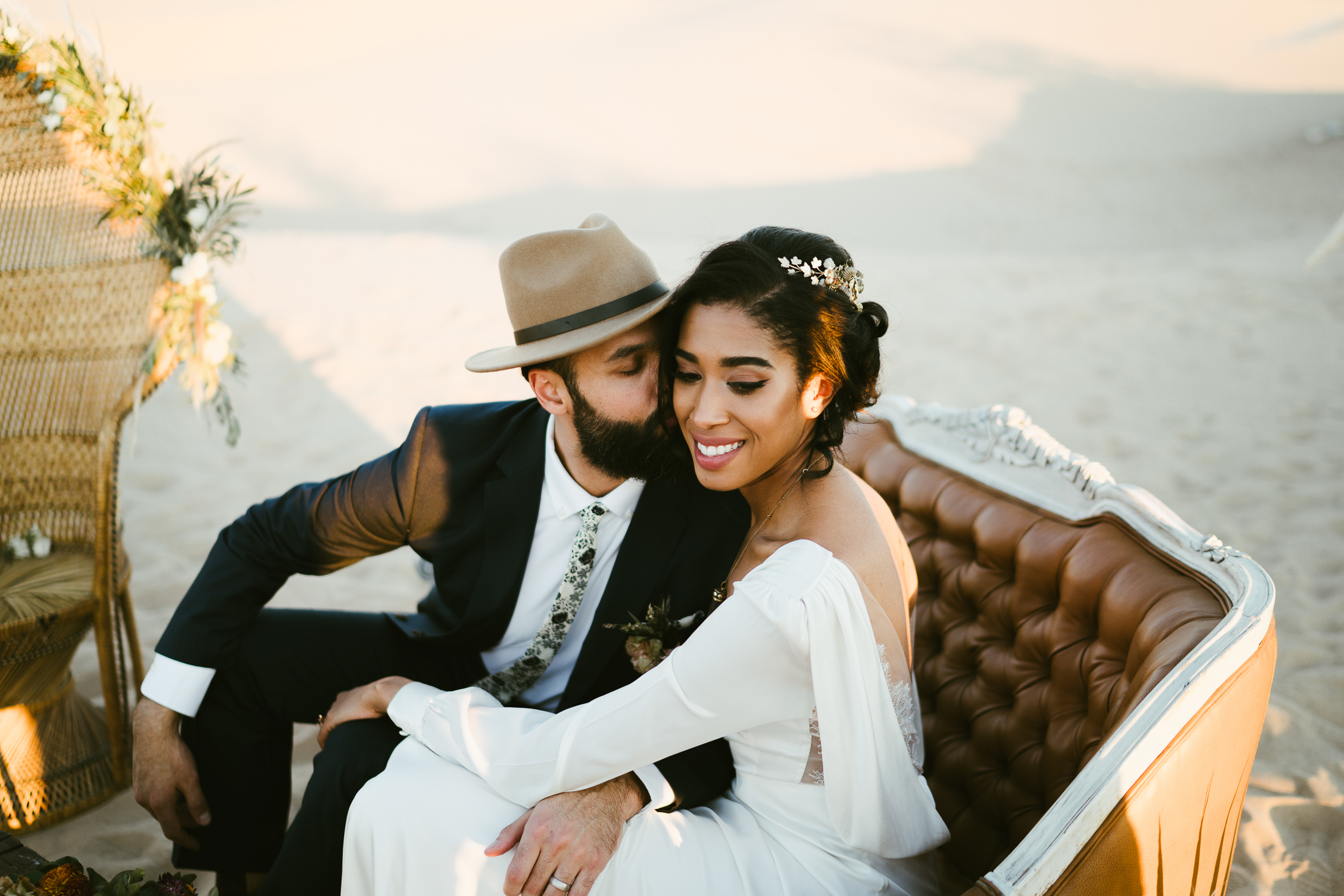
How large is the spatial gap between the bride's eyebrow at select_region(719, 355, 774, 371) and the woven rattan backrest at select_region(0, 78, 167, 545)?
235 centimetres

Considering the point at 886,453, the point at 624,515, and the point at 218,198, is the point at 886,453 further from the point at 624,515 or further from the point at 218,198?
the point at 218,198

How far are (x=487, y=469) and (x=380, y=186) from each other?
43.8ft

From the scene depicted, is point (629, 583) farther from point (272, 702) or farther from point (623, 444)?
point (272, 702)

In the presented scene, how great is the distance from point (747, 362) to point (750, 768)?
3.05 ft

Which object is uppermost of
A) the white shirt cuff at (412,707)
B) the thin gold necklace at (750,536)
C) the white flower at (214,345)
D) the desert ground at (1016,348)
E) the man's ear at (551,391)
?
the man's ear at (551,391)

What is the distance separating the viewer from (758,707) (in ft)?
5.83

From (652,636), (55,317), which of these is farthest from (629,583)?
(55,317)

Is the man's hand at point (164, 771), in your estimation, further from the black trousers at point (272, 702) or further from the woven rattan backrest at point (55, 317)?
the woven rattan backrest at point (55, 317)

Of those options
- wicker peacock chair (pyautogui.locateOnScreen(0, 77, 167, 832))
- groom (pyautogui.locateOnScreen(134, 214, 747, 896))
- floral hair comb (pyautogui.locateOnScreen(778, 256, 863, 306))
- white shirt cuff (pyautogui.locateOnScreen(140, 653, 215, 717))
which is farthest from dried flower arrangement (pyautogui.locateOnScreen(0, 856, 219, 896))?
floral hair comb (pyautogui.locateOnScreen(778, 256, 863, 306))

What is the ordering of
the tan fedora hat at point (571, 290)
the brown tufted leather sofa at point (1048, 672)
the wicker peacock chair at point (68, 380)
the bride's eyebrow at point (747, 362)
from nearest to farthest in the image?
the brown tufted leather sofa at point (1048, 672) → the bride's eyebrow at point (747, 362) → the tan fedora hat at point (571, 290) → the wicker peacock chair at point (68, 380)

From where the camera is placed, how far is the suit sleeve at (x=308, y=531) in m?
2.43

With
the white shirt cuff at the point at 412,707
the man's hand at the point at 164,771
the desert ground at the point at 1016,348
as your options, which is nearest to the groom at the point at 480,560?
the man's hand at the point at 164,771

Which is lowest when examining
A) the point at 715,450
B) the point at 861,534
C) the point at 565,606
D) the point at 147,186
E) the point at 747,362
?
the point at 565,606

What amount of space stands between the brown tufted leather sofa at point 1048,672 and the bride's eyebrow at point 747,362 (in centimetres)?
90
